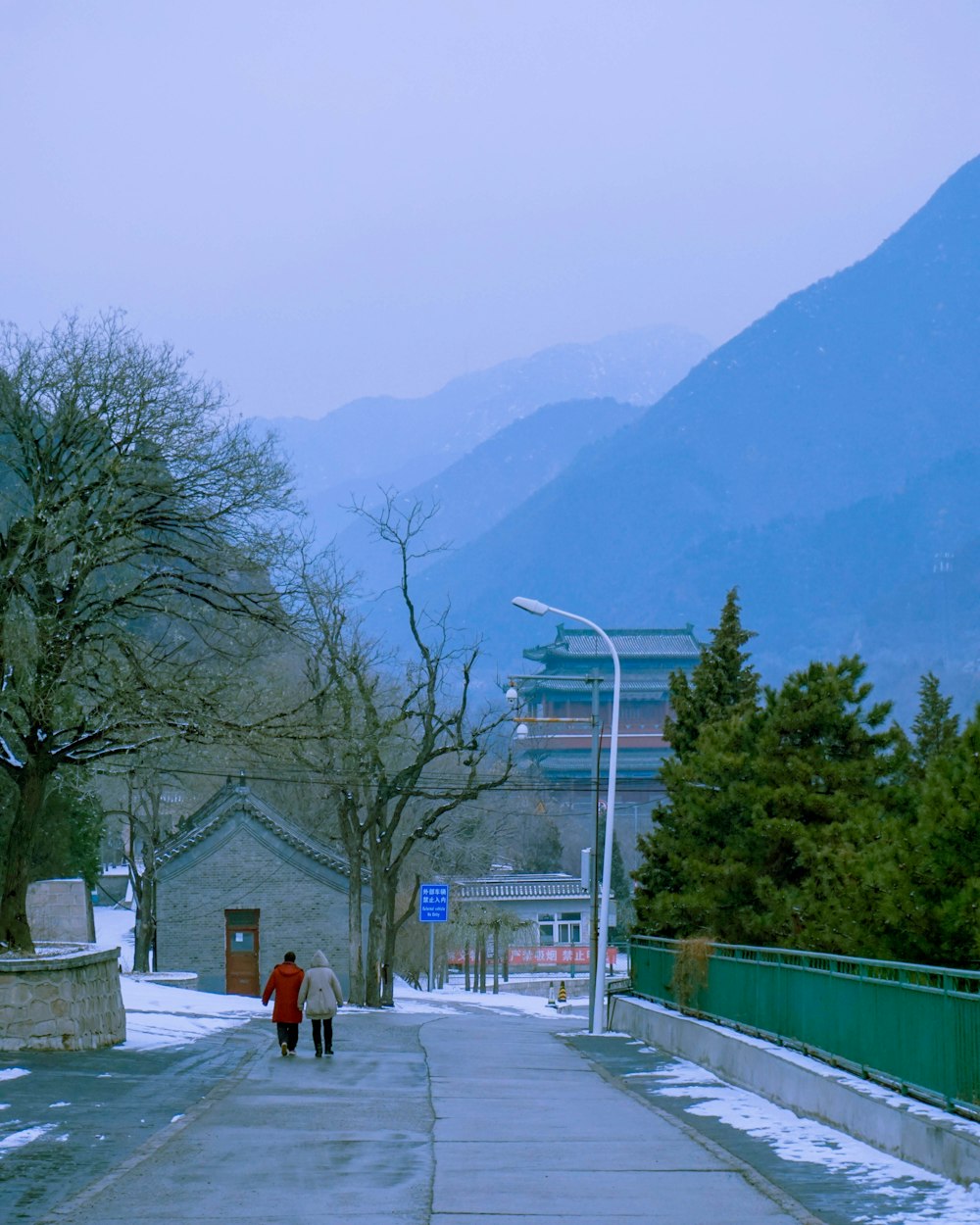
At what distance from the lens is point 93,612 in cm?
2227

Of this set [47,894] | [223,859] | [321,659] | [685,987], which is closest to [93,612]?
[685,987]

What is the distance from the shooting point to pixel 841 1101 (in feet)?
44.4

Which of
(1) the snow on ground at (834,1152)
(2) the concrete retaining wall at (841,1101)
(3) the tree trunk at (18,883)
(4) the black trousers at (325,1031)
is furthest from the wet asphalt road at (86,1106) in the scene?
(2) the concrete retaining wall at (841,1101)

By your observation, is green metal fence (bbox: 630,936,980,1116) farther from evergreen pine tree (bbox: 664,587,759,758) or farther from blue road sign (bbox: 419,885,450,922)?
blue road sign (bbox: 419,885,450,922)

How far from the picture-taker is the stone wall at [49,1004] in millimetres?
20234

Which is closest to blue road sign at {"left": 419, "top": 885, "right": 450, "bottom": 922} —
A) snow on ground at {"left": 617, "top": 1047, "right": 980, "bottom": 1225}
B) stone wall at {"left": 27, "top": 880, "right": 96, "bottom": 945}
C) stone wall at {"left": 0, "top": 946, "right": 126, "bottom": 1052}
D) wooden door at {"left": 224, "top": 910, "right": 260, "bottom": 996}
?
stone wall at {"left": 27, "top": 880, "right": 96, "bottom": 945}

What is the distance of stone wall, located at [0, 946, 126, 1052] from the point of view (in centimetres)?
2023

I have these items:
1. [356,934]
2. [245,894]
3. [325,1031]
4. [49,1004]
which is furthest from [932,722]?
[245,894]

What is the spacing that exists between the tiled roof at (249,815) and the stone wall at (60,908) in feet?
38.1

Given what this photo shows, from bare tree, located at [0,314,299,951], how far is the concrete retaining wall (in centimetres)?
782

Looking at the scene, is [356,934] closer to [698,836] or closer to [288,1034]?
[698,836]

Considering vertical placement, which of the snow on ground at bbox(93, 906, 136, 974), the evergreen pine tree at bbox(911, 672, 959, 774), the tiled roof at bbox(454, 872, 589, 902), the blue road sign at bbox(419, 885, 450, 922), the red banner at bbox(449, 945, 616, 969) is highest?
the evergreen pine tree at bbox(911, 672, 959, 774)

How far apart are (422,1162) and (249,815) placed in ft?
Result: 160

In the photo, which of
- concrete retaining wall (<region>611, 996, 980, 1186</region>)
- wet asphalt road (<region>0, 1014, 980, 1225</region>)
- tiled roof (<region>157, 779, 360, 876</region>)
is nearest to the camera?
wet asphalt road (<region>0, 1014, 980, 1225</region>)
